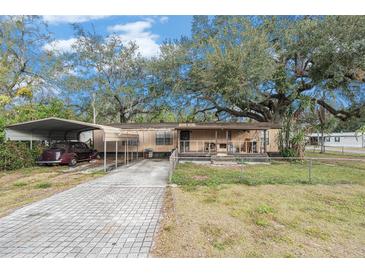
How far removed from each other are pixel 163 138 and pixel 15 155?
34.2 feet

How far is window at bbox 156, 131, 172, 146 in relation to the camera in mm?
17766

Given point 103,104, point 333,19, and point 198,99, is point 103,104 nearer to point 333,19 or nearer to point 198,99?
point 198,99

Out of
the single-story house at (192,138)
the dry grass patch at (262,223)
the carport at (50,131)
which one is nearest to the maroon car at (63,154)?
the carport at (50,131)

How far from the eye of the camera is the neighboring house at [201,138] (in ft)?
50.3

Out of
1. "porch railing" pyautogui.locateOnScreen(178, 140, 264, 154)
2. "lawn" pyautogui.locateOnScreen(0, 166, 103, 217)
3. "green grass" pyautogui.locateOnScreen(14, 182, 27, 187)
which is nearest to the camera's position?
"lawn" pyautogui.locateOnScreen(0, 166, 103, 217)

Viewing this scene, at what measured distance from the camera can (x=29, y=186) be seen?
7359mm

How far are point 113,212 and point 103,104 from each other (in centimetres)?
1916

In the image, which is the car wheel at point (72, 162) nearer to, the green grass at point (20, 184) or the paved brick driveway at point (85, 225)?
the green grass at point (20, 184)

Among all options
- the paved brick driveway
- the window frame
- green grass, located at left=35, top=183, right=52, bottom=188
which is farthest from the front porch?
the paved brick driveway

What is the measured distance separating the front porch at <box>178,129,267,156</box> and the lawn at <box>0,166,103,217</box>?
328 inches

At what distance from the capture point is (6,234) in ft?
12.3

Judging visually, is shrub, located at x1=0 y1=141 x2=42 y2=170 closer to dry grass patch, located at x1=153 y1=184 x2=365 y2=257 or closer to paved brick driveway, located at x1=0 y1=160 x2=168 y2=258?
paved brick driveway, located at x1=0 y1=160 x2=168 y2=258
